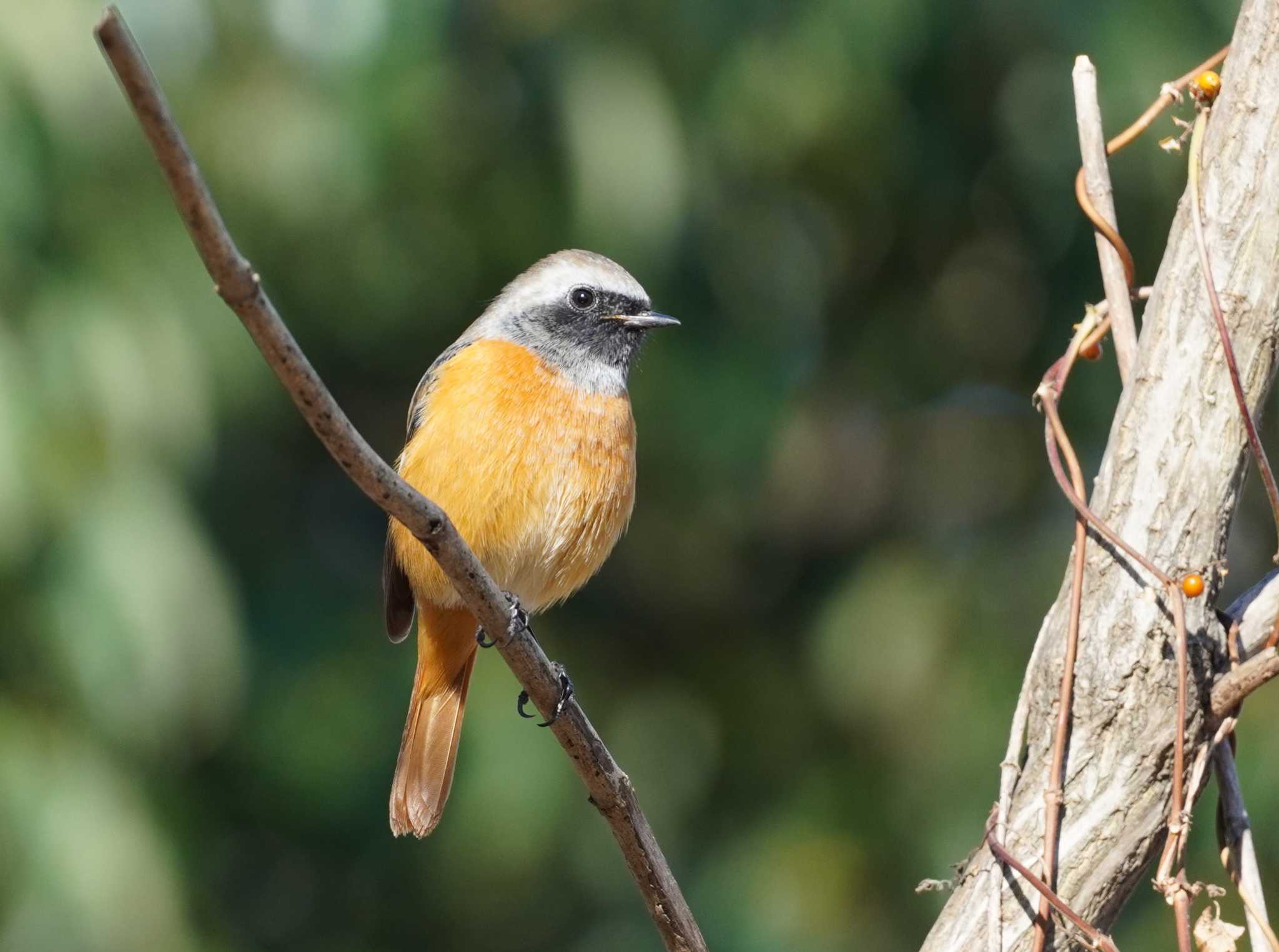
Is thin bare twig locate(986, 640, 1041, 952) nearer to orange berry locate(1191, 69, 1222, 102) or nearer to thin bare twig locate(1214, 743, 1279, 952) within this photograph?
thin bare twig locate(1214, 743, 1279, 952)

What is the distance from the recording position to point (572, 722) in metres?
2.75

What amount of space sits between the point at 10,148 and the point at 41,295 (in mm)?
483

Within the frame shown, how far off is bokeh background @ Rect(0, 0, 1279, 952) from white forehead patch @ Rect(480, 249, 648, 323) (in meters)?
1.08

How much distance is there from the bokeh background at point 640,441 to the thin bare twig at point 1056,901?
3.18 m

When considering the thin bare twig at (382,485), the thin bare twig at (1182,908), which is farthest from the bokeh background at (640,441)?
the thin bare twig at (1182,908)

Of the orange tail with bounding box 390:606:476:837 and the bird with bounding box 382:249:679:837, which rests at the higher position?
the bird with bounding box 382:249:679:837

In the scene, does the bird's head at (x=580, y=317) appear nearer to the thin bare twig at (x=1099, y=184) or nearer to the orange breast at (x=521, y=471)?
the orange breast at (x=521, y=471)

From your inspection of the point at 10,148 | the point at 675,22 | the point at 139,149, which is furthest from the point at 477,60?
the point at 10,148

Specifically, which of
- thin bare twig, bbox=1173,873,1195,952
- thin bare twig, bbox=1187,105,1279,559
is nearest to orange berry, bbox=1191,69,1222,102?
thin bare twig, bbox=1187,105,1279,559

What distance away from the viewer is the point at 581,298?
4293 millimetres

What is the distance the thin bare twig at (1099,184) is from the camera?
2660 millimetres

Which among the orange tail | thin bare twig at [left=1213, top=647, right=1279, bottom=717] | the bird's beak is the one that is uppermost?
the bird's beak

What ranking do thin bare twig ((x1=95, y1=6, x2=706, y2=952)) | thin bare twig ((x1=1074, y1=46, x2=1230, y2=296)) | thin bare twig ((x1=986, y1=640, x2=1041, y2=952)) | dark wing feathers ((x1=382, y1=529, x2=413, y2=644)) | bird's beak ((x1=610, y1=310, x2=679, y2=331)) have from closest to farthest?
thin bare twig ((x1=95, y1=6, x2=706, y2=952)) → thin bare twig ((x1=986, y1=640, x2=1041, y2=952)) → thin bare twig ((x1=1074, y1=46, x2=1230, y2=296)) → dark wing feathers ((x1=382, y1=529, x2=413, y2=644)) → bird's beak ((x1=610, y1=310, x2=679, y2=331))

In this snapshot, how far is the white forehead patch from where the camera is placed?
14.1ft
